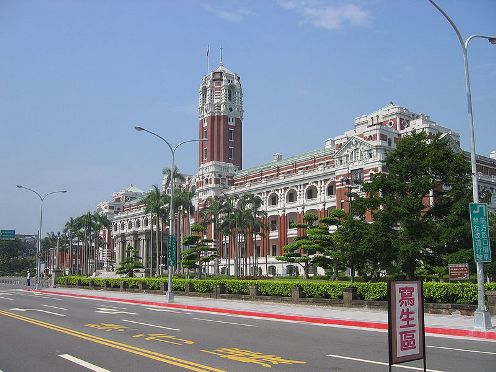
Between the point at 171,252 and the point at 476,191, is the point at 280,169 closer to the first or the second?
the point at 171,252

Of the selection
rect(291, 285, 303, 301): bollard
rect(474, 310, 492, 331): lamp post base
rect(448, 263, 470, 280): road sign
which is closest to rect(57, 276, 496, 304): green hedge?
rect(291, 285, 303, 301): bollard

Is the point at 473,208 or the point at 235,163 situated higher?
the point at 235,163

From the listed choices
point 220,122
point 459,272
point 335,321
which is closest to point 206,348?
point 335,321

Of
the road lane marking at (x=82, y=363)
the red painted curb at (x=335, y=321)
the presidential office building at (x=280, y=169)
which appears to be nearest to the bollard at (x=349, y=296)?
the red painted curb at (x=335, y=321)

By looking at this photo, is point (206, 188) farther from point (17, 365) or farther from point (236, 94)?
point (17, 365)

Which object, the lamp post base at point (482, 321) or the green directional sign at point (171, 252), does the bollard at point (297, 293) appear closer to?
the green directional sign at point (171, 252)

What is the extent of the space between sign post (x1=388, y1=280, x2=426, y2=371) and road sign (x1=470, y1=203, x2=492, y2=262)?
12.6 meters

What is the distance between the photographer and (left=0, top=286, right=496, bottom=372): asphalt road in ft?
35.2

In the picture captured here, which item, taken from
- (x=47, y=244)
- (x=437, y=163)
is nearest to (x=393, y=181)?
(x=437, y=163)

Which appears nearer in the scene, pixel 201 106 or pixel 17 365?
pixel 17 365

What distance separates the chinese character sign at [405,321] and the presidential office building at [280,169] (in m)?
48.1

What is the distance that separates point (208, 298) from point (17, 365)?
1105 inches

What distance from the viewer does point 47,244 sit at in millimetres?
158250

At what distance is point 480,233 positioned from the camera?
18.5m
